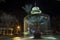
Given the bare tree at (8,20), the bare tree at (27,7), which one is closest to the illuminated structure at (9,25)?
the bare tree at (8,20)

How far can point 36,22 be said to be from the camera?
2.32 feet

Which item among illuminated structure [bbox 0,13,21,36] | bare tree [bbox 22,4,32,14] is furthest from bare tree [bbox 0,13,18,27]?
bare tree [bbox 22,4,32,14]

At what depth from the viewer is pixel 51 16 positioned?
2.39 feet

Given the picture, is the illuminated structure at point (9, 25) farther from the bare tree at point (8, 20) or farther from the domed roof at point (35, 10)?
the domed roof at point (35, 10)

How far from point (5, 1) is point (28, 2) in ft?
0.57

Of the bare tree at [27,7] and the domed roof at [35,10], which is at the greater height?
the bare tree at [27,7]

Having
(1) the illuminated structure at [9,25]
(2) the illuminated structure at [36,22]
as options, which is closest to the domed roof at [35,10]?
(2) the illuminated structure at [36,22]

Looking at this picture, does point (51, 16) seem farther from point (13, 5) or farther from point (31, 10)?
point (13, 5)

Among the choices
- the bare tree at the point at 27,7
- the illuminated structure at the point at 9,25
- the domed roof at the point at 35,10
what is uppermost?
the bare tree at the point at 27,7

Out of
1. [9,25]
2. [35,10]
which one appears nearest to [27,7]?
[35,10]

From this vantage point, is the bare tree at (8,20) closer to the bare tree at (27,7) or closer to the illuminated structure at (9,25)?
the illuminated structure at (9,25)

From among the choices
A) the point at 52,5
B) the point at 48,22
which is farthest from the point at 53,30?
the point at 52,5

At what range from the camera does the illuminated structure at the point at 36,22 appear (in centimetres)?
71

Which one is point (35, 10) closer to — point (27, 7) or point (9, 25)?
point (27, 7)
